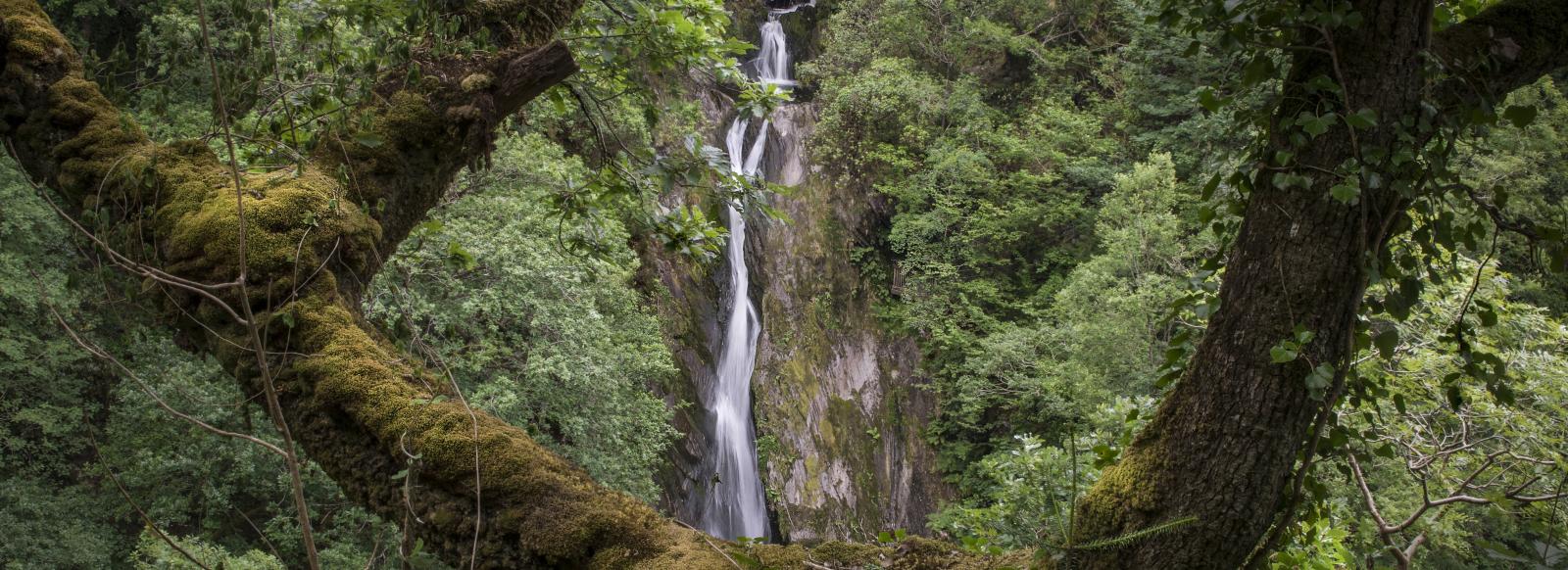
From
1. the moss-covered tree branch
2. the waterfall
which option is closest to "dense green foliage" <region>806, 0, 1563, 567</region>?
the waterfall

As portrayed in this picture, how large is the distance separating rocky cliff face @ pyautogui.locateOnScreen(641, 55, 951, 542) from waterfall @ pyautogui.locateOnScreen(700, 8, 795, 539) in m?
0.20

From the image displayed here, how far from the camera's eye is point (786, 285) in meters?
15.3

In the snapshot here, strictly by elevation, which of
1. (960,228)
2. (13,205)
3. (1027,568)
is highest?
(960,228)

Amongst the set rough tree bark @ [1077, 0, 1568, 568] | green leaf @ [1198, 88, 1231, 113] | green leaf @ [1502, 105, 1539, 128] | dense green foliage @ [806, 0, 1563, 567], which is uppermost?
dense green foliage @ [806, 0, 1563, 567]

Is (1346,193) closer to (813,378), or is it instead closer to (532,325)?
(532,325)

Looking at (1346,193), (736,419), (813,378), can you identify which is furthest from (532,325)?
(1346,193)

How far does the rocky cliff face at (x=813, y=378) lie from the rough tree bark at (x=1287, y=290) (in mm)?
10969

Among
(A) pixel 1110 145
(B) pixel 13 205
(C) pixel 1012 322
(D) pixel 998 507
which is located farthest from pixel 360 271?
(A) pixel 1110 145

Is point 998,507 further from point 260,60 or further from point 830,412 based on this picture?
point 830,412

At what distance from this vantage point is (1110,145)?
14.6 meters

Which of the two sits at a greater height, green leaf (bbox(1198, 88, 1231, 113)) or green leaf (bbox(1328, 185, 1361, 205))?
green leaf (bbox(1198, 88, 1231, 113))

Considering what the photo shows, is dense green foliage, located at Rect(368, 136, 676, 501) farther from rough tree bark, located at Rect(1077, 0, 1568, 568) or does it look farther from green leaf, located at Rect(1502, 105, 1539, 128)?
green leaf, located at Rect(1502, 105, 1539, 128)

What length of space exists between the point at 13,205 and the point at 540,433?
22.2ft

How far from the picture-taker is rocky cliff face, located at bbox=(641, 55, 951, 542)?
13.3m
